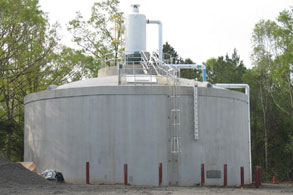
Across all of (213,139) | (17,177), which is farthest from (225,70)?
(17,177)

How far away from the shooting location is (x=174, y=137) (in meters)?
22.1

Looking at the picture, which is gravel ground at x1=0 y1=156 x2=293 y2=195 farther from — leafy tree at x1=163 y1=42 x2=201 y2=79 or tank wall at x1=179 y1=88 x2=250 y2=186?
leafy tree at x1=163 y1=42 x2=201 y2=79

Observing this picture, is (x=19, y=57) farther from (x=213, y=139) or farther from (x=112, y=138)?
(x=213, y=139)

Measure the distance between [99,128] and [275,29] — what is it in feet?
88.7

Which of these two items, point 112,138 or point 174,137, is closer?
point 112,138

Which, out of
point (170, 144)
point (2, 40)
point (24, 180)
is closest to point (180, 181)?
point (170, 144)

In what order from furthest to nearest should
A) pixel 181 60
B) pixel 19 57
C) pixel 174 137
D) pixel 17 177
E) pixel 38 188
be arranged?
→ 1. pixel 181 60
2. pixel 19 57
3. pixel 174 137
4. pixel 17 177
5. pixel 38 188

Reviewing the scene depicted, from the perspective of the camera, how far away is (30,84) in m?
42.2

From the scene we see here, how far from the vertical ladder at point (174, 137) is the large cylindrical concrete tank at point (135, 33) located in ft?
21.0

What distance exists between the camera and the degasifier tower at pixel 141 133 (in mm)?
21875

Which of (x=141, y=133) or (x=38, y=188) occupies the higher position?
(x=141, y=133)

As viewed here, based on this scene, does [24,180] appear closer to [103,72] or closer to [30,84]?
[103,72]

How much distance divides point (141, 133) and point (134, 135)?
334 mm

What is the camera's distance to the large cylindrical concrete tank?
92.7 ft
